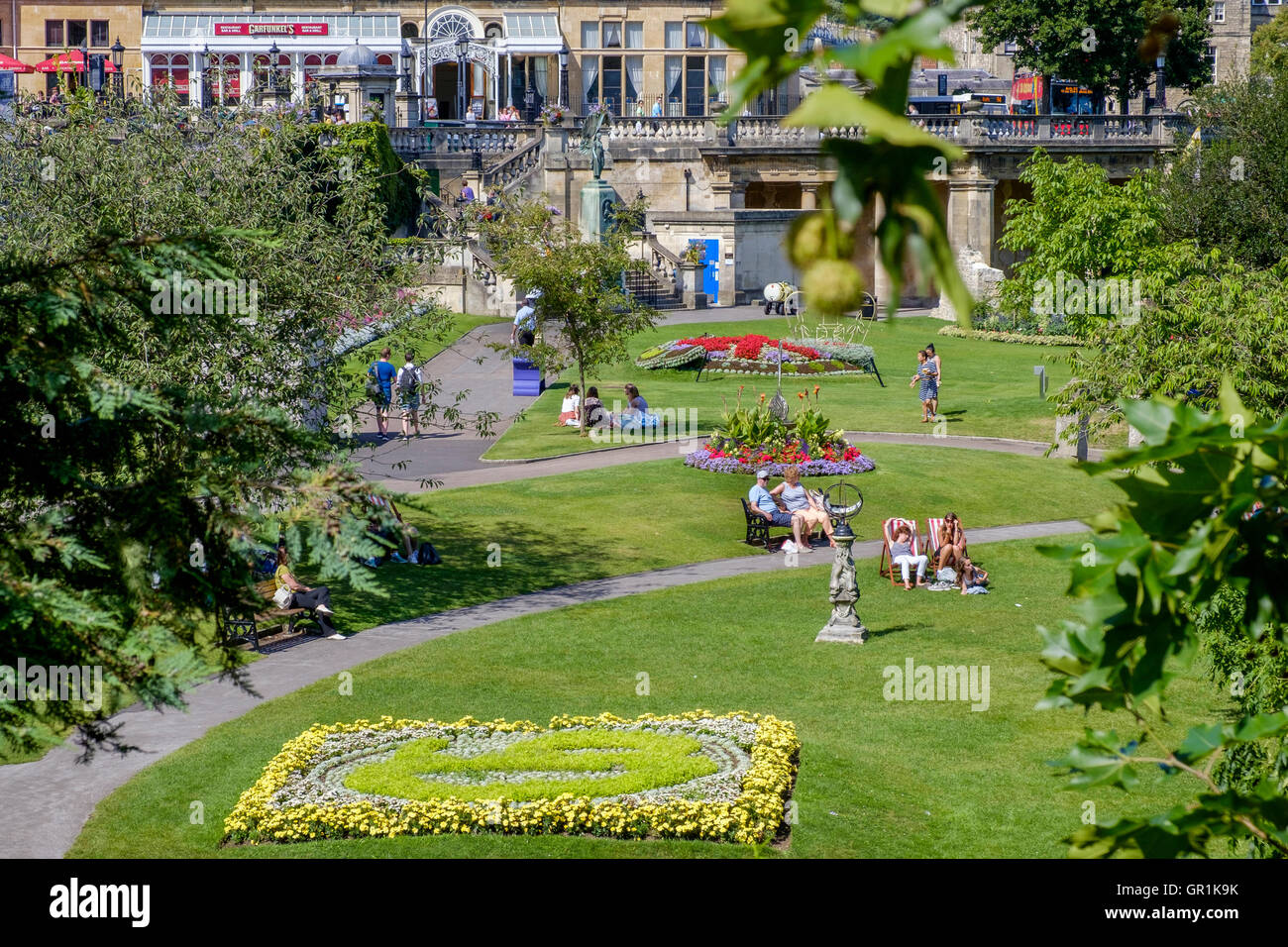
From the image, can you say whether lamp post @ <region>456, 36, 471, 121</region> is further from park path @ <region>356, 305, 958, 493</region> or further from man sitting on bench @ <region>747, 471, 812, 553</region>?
man sitting on bench @ <region>747, 471, 812, 553</region>

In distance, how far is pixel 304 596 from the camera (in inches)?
771

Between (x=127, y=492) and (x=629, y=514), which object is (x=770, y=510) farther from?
(x=127, y=492)

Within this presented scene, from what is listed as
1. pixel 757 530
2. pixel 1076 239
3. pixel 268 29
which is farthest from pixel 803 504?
pixel 268 29

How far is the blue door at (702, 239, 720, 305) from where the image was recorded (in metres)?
55.1

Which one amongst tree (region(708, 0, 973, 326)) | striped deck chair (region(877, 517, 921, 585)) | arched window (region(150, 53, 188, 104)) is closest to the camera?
Answer: tree (region(708, 0, 973, 326))

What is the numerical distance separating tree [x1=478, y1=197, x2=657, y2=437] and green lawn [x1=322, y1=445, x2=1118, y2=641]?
3.77 meters

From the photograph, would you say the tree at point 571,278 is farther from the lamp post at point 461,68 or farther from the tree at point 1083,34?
the lamp post at point 461,68

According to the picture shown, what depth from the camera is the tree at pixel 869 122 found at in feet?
6.52

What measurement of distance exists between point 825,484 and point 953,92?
4867 cm

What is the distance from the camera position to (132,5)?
74.8m

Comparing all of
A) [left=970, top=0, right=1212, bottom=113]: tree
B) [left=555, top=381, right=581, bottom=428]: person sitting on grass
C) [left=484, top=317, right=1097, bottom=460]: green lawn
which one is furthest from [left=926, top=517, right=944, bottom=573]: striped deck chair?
[left=970, top=0, right=1212, bottom=113]: tree

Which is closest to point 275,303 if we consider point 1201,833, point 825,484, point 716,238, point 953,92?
point 825,484

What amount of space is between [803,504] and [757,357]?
16.6m
